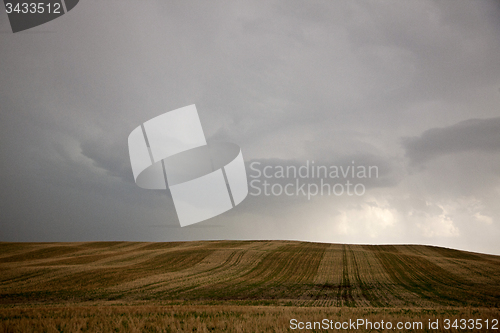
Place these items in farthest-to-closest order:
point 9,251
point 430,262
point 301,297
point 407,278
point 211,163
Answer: point 9,251 → point 430,262 → point 407,278 → point 211,163 → point 301,297

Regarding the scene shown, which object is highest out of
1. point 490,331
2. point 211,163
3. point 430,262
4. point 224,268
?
point 211,163

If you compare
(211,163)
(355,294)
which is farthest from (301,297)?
(211,163)

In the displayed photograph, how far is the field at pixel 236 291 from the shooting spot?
10695 millimetres

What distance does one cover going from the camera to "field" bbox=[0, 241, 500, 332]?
421 inches

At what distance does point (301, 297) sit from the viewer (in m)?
25.1

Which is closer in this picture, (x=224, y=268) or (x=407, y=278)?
(x=407, y=278)

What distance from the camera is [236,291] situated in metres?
26.8

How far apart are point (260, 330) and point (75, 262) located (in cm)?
4449

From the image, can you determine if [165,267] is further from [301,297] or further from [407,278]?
[407,278]

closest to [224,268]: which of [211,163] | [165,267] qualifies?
[165,267]

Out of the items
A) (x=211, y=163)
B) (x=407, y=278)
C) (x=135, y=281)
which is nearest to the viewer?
(x=211, y=163)

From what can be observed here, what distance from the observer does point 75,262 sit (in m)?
42.9

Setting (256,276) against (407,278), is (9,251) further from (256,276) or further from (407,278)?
(407,278)

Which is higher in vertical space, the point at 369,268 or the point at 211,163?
the point at 211,163
